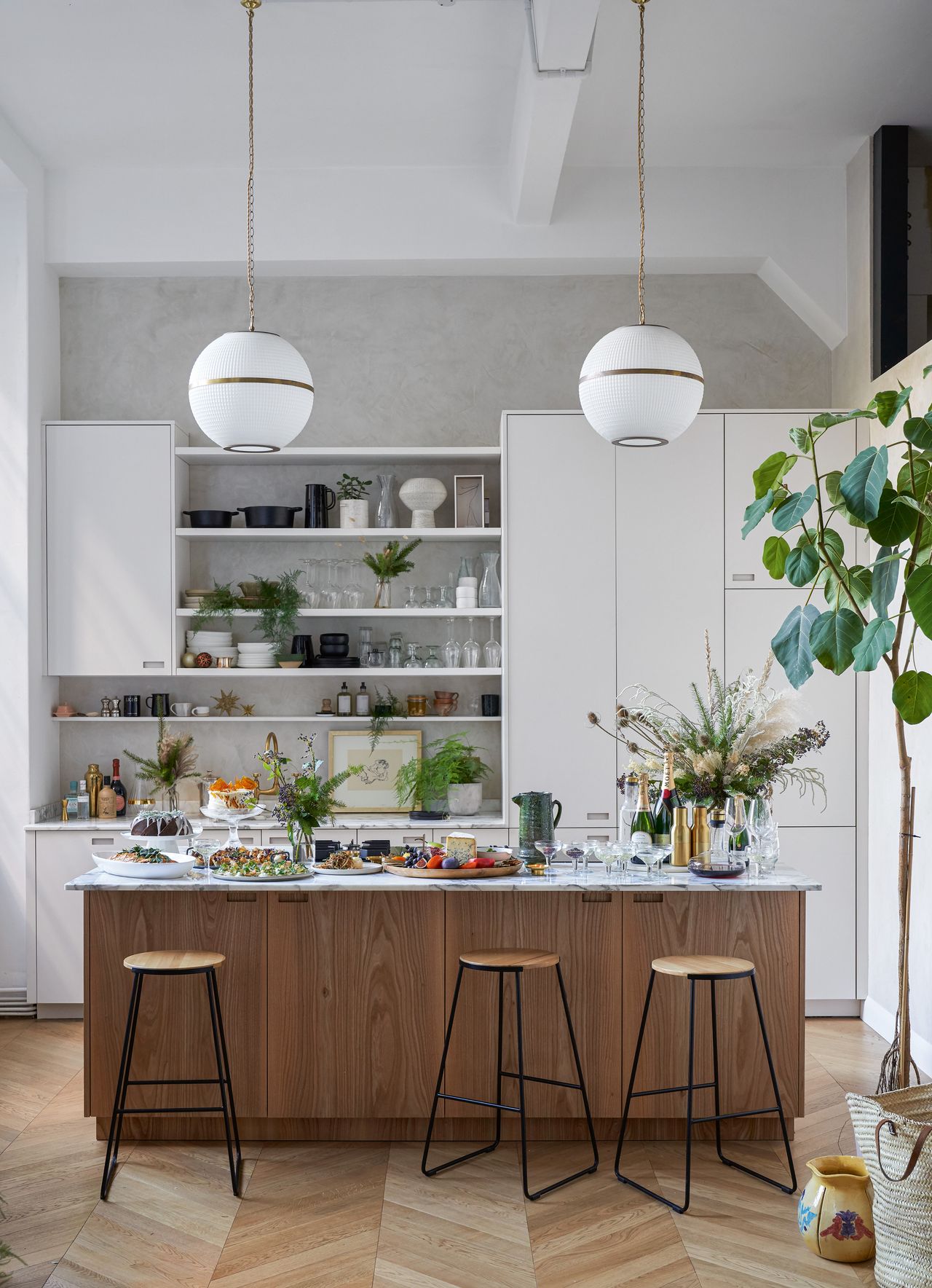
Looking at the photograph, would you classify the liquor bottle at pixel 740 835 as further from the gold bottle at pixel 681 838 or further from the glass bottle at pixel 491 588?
the glass bottle at pixel 491 588

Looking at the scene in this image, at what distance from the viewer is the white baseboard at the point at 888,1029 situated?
4.39 m

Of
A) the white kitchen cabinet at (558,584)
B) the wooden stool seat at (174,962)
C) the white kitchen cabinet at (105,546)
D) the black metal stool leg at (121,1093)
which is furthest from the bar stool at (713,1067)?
the white kitchen cabinet at (105,546)

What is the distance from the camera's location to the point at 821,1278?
2885 mm

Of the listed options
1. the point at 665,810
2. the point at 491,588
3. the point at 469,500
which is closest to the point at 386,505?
the point at 469,500

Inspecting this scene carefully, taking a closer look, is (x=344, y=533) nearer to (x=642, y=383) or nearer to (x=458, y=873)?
(x=458, y=873)

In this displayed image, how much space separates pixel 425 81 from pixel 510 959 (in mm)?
3450

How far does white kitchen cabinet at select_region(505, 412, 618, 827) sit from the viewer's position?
5250 mm

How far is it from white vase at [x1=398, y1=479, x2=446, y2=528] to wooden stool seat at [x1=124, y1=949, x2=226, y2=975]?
2.56 m

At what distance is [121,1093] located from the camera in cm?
343

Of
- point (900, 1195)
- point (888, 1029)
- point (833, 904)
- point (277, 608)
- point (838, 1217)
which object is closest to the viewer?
point (900, 1195)

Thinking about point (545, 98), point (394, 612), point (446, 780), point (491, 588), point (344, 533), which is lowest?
point (446, 780)

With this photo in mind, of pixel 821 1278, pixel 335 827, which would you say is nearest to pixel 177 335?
pixel 335 827

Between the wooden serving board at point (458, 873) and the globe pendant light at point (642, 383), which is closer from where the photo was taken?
the globe pendant light at point (642, 383)

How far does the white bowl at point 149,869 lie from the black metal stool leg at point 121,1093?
316 millimetres
